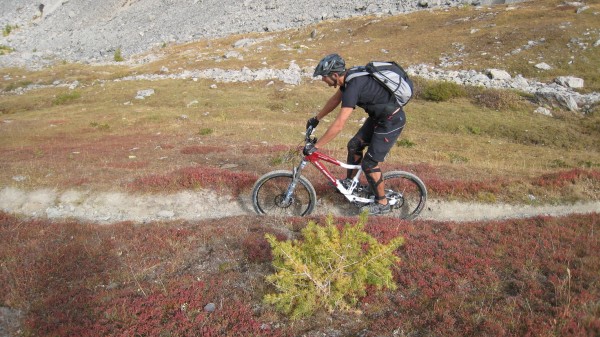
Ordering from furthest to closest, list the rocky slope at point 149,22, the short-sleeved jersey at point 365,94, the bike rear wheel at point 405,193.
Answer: the rocky slope at point 149,22
the bike rear wheel at point 405,193
the short-sleeved jersey at point 365,94

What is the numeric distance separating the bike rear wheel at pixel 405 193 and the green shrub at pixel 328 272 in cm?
424

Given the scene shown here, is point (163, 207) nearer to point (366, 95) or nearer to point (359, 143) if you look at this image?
point (359, 143)

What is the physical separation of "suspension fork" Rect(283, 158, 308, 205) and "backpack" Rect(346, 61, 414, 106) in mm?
2491

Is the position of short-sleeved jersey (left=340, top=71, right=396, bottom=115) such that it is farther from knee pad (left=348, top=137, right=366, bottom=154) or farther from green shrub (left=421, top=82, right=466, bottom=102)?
green shrub (left=421, top=82, right=466, bottom=102)

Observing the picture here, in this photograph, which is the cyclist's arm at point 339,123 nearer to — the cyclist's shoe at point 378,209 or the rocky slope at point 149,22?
the cyclist's shoe at point 378,209

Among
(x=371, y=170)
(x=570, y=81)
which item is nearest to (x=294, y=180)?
(x=371, y=170)

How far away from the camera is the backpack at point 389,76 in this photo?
7.59 meters

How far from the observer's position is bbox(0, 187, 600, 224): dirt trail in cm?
1048

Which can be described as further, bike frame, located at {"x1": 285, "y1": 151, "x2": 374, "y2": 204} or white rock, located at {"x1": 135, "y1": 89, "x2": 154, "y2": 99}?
white rock, located at {"x1": 135, "y1": 89, "x2": 154, "y2": 99}

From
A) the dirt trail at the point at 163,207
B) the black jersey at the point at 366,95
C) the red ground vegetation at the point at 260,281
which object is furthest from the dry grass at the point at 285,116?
the black jersey at the point at 366,95

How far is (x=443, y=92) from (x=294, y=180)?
954 inches

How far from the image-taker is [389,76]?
7648 mm

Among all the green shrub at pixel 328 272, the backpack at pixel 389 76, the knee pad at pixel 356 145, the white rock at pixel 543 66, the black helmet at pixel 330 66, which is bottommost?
the white rock at pixel 543 66

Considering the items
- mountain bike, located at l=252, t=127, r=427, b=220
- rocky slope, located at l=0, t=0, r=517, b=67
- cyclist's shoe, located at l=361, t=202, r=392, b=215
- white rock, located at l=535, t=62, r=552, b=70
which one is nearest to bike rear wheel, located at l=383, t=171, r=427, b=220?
mountain bike, located at l=252, t=127, r=427, b=220
